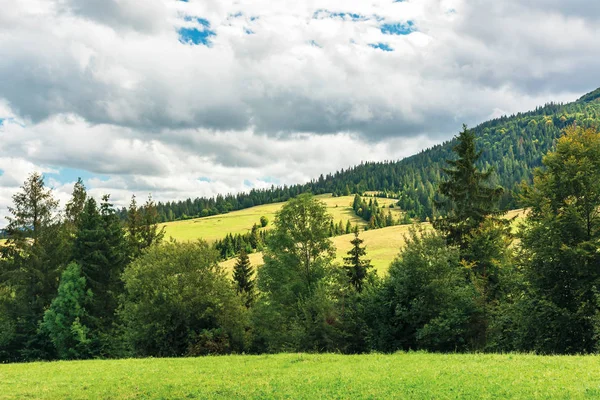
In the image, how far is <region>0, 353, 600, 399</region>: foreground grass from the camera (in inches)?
587

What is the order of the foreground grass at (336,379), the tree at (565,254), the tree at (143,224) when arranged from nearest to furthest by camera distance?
the foreground grass at (336,379) → the tree at (565,254) → the tree at (143,224)

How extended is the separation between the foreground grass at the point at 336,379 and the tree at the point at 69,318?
21106mm

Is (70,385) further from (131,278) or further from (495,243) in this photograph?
(495,243)

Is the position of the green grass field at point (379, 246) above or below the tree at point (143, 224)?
below

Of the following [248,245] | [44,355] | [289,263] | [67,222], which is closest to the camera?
[289,263]

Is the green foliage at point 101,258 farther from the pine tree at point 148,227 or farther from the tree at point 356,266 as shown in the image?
the tree at point 356,266

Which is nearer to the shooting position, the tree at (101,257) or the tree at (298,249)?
the tree at (298,249)

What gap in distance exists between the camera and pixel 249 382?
737 inches

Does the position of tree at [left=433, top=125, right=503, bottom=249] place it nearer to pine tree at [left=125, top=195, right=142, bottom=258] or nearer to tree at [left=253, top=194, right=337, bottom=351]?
tree at [left=253, top=194, right=337, bottom=351]

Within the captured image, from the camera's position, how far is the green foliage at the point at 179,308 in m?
40.0

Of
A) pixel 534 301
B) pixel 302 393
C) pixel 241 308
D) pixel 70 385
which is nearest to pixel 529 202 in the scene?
pixel 534 301

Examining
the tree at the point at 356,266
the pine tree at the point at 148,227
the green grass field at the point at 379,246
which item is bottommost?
the green grass field at the point at 379,246

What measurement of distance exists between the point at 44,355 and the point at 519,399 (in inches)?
2061

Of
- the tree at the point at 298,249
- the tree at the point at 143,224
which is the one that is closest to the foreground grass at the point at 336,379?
the tree at the point at 298,249
